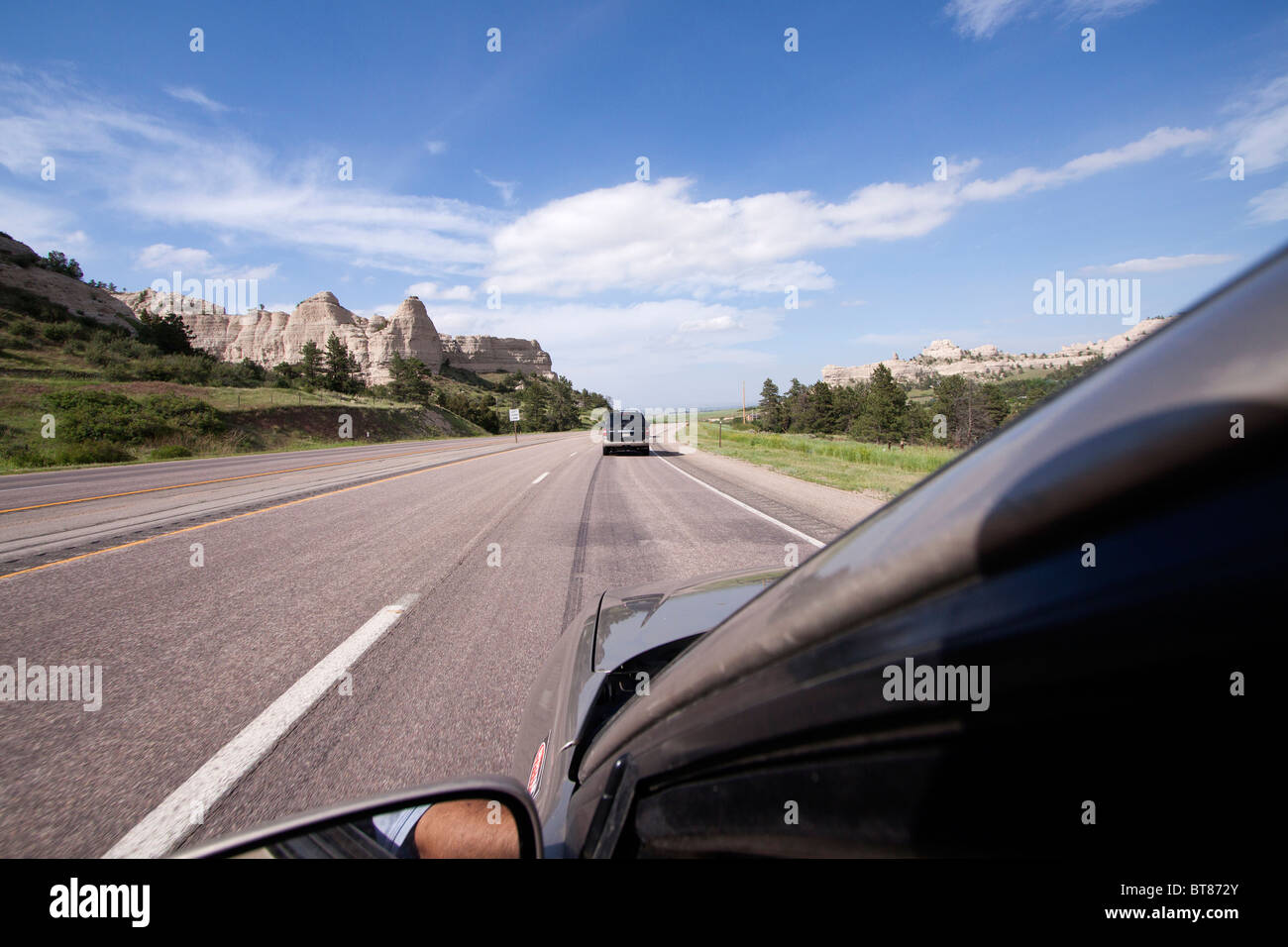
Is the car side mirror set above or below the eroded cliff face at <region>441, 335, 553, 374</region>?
below

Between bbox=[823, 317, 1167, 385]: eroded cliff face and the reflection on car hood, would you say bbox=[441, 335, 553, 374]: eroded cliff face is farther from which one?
the reflection on car hood

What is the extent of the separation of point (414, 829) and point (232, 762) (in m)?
2.07

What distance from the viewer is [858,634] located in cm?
77

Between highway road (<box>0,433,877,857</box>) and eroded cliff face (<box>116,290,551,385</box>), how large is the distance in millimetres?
117659

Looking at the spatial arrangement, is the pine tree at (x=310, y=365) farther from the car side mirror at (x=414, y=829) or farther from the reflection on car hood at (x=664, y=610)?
the car side mirror at (x=414, y=829)

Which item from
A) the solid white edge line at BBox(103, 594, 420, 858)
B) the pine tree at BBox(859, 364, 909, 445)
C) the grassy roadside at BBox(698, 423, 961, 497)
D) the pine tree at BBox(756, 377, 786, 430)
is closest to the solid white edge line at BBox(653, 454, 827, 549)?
the grassy roadside at BBox(698, 423, 961, 497)

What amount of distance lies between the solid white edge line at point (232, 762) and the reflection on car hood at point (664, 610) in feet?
5.57

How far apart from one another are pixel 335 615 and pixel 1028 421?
5019 mm

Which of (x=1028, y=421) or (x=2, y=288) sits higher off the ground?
(x=2, y=288)

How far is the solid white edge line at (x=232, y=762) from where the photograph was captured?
212 cm

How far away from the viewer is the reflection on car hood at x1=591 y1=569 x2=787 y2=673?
→ 197 cm

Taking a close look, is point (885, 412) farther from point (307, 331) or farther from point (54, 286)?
point (307, 331)
